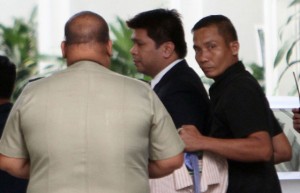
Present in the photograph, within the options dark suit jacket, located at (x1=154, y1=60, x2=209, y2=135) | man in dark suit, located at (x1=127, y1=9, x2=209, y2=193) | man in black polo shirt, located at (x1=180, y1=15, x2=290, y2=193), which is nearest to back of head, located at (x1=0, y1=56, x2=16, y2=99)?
man in dark suit, located at (x1=127, y1=9, x2=209, y2=193)

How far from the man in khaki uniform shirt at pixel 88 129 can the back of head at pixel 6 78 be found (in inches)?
46.7

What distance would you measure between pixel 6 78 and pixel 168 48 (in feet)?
2.82

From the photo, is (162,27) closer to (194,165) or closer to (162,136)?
(194,165)

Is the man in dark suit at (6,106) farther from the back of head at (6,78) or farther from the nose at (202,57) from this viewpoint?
the nose at (202,57)

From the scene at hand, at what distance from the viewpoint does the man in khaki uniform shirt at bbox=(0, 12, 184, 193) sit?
12.5ft

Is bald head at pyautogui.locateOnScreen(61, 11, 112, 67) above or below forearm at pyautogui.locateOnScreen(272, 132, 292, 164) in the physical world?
above

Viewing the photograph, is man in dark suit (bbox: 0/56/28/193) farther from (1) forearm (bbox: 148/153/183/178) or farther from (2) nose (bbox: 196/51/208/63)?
(1) forearm (bbox: 148/153/183/178)

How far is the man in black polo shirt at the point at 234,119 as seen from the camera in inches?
170

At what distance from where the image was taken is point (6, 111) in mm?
4980

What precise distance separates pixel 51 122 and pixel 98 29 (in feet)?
1.30

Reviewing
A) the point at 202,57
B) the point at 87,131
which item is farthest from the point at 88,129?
the point at 202,57

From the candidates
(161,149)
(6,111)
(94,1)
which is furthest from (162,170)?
(94,1)

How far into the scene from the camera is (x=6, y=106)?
500 cm

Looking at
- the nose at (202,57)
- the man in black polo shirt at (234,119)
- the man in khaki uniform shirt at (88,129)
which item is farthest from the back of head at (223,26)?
the man in khaki uniform shirt at (88,129)
